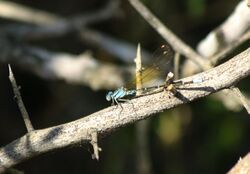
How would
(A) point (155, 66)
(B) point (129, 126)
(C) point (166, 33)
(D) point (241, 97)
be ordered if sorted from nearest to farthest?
(D) point (241, 97) < (A) point (155, 66) < (C) point (166, 33) < (B) point (129, 126)

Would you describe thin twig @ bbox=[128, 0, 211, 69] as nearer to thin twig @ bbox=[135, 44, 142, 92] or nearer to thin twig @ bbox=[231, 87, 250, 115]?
thin twig @ bbox=[135, 44, 142, 92]

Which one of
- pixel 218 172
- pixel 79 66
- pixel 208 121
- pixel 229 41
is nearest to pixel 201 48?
pixel 229 41

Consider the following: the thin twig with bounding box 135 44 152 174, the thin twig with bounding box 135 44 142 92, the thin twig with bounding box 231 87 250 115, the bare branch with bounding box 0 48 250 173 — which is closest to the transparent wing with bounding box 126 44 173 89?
the thin twig with bounding box 135 44 142 92

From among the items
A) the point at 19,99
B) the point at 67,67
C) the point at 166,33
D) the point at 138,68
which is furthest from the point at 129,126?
the point at 19,99

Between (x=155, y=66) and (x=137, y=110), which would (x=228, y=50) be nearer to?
(x=155, y=66)

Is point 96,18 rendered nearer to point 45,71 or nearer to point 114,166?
point 45,71
